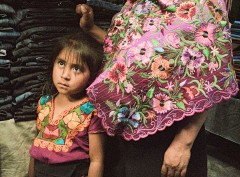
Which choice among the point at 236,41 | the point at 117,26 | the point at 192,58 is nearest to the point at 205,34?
the point at 192,58

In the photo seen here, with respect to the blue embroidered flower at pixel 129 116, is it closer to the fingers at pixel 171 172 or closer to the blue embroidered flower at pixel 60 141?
the fingers at pixel 171 172

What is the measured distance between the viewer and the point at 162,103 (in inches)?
38.2

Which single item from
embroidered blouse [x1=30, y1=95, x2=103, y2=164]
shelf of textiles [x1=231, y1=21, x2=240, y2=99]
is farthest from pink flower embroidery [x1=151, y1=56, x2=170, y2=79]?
shelf of textiles [x1=231, y1=21, x2=240, y2=99]

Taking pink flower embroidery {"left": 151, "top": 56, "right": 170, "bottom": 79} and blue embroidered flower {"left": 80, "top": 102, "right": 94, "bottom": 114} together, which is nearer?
pink flower embroidery {"left": 151, "top": 56, "right": 170, "bottom": 79}

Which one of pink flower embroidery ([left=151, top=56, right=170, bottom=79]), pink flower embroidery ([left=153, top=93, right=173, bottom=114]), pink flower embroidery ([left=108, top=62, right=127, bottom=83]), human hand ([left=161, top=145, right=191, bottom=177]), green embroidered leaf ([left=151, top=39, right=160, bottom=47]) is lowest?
human hand ([left=161, top=145, right=191, bottom=177])

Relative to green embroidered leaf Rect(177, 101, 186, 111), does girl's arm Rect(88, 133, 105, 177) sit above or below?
below

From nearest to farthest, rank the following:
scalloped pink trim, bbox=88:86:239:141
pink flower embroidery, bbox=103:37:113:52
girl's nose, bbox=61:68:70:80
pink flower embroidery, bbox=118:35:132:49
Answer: scalloped pink trim, bbox=88:86:239:141, pink flower embroidery, bbox=118:35:132:49, pink flower embroidery, bbox=103:37:113:52, girl's nose, bbox=61:68:70:80

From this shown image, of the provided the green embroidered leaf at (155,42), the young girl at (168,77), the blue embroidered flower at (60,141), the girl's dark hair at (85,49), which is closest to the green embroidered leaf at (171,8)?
the young girl at (168,77)

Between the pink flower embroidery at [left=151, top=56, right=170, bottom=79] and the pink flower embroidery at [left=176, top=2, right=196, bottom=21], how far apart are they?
14cm

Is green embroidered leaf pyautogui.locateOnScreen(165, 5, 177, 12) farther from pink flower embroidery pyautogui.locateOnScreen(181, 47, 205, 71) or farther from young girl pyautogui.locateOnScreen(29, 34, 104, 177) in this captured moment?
young girl pyautogui.locateOnScreen(29, 34, 104, 177)

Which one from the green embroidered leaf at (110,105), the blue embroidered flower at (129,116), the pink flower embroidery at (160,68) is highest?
the pink flower embroidery at (160,68)

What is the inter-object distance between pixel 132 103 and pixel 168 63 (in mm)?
168

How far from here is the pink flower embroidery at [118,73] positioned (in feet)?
3.28

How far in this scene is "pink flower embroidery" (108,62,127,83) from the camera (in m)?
1.00
